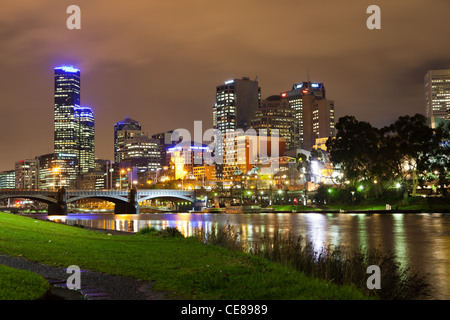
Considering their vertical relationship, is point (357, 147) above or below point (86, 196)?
above

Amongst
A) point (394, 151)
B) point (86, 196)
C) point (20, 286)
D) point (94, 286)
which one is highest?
point (394, 151)

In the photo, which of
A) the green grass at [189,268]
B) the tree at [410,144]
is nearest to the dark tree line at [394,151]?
the tree at [410,144]

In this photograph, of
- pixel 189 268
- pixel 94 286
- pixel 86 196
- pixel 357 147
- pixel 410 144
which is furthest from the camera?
Answer: pixel 86 196

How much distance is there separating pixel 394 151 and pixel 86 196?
90901 millimetres

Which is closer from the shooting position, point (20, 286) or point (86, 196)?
point (20, 286)

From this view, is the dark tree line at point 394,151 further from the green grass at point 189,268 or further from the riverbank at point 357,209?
the green grass at point 189,268

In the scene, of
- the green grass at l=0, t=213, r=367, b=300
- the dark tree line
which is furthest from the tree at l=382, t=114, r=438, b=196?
the green grass at l=0, t=213, r=367, b=300

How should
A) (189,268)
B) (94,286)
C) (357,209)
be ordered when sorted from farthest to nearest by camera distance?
1. (357,209)
2. (189,268)
3. (94,286)

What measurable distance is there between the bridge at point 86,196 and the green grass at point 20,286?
12669 centimetres

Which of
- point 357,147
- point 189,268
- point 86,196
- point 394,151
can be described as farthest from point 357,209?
point 189,268

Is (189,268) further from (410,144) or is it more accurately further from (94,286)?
(410,144)

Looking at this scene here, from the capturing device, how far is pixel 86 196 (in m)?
148

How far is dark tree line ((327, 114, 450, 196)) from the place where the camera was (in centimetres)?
9850

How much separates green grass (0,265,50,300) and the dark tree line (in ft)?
306
